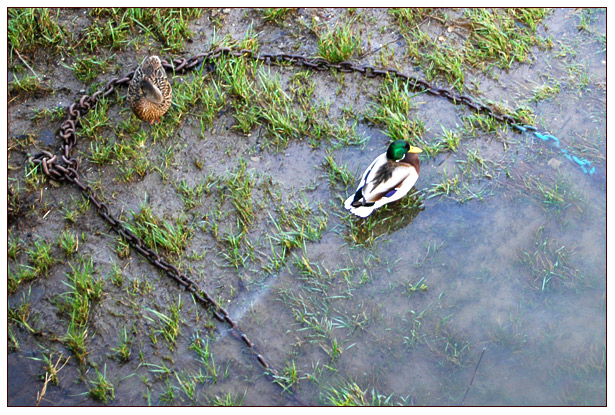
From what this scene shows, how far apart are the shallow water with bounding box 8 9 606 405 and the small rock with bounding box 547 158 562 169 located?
0.09 ft

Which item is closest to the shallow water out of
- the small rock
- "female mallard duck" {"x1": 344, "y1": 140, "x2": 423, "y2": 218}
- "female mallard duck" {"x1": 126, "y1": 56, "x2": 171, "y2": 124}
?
the small rock

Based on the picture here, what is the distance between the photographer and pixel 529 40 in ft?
16.0

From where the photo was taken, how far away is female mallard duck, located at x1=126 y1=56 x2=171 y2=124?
4.35m

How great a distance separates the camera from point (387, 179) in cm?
389

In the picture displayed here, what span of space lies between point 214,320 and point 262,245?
60 centimetres

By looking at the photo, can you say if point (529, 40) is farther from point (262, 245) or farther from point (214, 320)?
point (214, 320)

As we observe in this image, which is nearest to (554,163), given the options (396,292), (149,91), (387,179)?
(387,179)

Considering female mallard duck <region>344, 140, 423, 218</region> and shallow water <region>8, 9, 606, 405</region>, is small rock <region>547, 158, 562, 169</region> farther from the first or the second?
female mallard duck <region>344, 140, 423, 218</region>

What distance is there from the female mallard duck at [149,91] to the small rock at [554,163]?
282cm

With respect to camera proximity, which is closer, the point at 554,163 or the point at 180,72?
the point at 554,163

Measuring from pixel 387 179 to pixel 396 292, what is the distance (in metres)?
0.72

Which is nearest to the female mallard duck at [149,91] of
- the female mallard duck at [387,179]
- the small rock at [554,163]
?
the female mallard duck at [387,179]

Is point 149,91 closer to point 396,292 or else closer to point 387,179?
point 387,179

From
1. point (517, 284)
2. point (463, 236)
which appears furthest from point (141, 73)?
point (517, 284)
